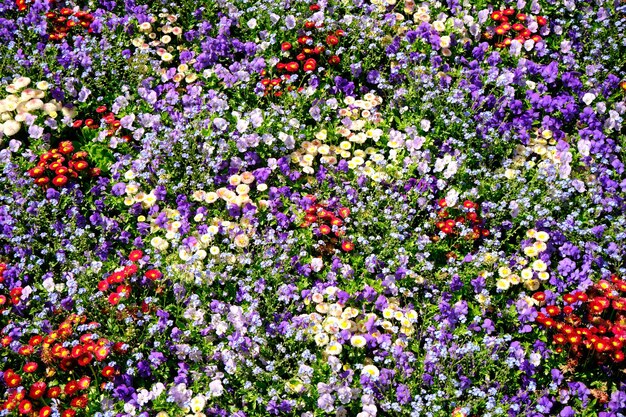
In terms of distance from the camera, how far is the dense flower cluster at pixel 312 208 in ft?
12.9

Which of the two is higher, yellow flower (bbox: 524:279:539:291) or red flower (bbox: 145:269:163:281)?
red flower (bbox: 145:269:163:281)

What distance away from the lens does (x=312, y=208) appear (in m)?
4.63

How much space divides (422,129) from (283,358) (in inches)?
80.2

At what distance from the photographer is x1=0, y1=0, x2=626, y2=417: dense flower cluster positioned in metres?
3.95

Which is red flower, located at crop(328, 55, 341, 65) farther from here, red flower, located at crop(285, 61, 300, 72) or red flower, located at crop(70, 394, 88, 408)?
red flower, located at crop(70, 394, 88, 408)

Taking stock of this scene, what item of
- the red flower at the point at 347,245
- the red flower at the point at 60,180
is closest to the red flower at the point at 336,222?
the red flower at the point at 347,245

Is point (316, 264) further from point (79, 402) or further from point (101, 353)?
point (79, 402)

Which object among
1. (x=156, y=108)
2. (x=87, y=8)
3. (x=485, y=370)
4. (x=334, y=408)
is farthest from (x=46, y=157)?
(x=485, y=370)

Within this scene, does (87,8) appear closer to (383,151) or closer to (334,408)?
(383,151)

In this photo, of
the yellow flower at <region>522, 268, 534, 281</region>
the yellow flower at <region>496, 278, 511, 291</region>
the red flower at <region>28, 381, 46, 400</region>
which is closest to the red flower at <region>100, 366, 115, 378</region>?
the red flower at <region>28, 381, 46, 400</region>

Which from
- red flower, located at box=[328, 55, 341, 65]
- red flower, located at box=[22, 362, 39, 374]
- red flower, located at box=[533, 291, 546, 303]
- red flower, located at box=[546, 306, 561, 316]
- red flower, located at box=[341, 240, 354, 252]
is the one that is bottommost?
red flower, located at box=[22, 362, 39, 374]

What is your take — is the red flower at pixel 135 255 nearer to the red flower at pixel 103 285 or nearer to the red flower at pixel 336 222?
the red flower at pixel 103 285

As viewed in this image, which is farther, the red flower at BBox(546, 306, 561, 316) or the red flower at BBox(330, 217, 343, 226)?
the red flower at BBox(330, 217, 343, 226)

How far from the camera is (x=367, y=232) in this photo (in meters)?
4.61
